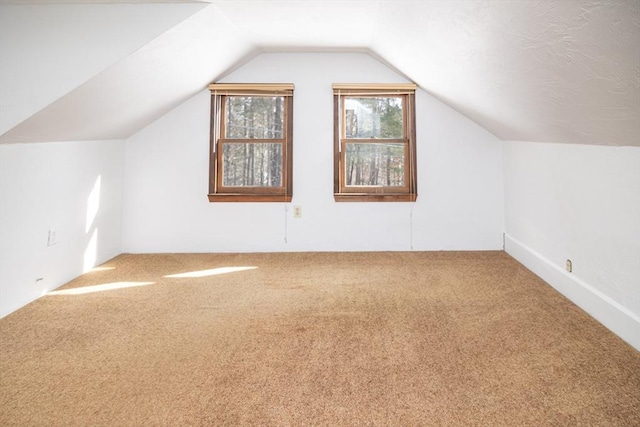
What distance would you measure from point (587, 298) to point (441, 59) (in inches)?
69.7

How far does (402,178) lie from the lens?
139 inches

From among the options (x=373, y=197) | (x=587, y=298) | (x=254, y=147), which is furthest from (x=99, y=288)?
(x=587, y=298)

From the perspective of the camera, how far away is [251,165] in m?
3.54

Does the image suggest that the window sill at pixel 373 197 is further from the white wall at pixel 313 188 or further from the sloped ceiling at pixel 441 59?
the sloped ceiling at pixel 441 59

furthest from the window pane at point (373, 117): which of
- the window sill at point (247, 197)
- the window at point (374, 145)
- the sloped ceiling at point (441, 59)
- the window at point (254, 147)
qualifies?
the window sill at point (247, 197)

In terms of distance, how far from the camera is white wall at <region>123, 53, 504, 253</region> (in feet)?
11.4

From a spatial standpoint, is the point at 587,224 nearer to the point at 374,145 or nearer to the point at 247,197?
the point at 374,145

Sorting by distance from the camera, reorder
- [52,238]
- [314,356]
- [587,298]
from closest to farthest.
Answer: [314,356], [587,298], [52,238]

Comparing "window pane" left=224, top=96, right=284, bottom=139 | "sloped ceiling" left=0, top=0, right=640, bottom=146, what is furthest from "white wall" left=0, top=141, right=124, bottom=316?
"window pane" left=224, top=96, right=284, bottom=139

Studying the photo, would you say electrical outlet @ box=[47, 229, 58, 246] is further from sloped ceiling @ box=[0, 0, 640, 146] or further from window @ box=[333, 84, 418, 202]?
window @ box=[333, 84, 418, 202]

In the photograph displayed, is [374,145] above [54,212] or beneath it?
above

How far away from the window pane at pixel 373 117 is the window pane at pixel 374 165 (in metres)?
0.13

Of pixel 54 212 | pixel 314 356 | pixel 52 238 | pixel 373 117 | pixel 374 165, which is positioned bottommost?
pixel 314 356

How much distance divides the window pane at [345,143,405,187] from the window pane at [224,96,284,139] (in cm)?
77
